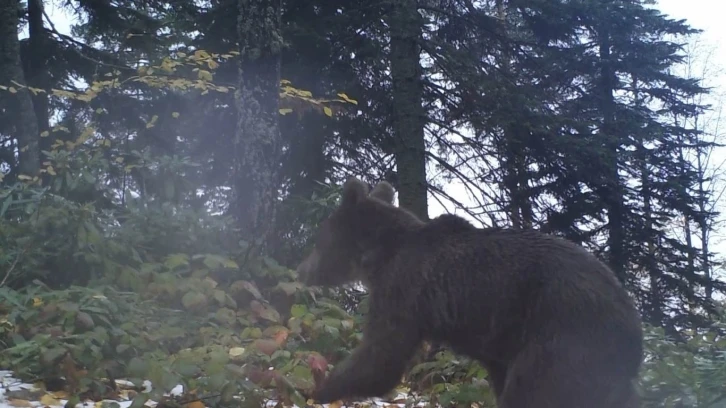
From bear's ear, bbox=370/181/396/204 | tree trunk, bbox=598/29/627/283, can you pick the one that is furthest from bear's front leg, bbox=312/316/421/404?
tree trunk, bbox=598/29/627/283

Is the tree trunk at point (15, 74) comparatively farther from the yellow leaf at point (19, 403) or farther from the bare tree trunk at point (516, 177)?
the yellow leaf at point (19, 403)

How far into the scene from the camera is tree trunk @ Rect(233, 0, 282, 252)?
812 cm

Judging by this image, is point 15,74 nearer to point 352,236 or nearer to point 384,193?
point 384,193

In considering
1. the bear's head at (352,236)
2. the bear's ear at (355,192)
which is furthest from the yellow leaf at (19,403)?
the bear's ear at (355,192)

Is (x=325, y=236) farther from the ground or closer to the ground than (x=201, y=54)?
closer to the ground

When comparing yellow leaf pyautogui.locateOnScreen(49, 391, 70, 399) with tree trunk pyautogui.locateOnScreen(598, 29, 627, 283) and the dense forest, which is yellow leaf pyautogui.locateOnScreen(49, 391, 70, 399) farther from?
tree trunk pyautogui.locateOnScreen(598, 29, 627, 283)

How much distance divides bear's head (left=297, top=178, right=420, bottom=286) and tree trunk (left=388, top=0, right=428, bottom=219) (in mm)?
6352

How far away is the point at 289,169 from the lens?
548 inches

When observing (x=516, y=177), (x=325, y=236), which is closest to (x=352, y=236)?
(x=325, y=236)

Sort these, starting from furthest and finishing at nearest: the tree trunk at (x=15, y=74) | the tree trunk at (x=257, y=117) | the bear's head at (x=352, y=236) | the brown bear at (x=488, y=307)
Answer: the tree trunk at (x=15, y=74)
the tree trunk at (x=257, y=117)
the bear's head at (x=352, y=236)
the brown bear at (x=488, y=307)

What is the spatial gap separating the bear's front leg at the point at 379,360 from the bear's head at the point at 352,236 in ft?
1.98

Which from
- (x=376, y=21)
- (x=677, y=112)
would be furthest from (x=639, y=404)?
(x=677, y=112)

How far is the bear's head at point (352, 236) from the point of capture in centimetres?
514

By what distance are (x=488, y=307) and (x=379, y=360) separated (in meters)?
0.74
